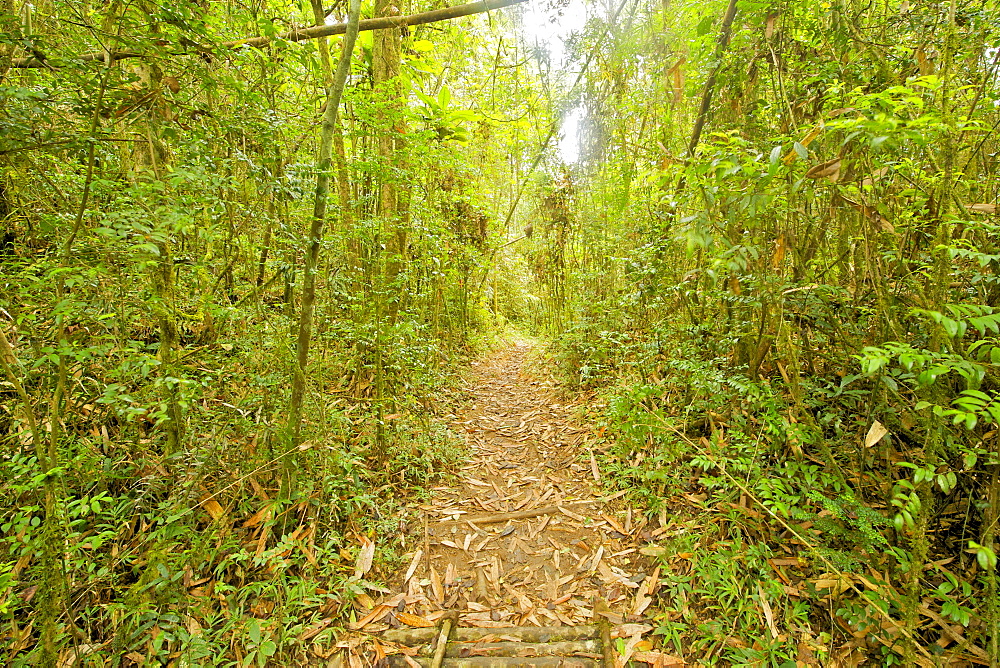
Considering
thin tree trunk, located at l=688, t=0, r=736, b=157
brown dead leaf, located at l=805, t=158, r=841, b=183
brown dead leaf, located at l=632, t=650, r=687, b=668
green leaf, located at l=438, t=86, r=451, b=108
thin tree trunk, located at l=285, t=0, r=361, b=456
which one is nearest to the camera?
brown dead leaf, located at l=805, t=158, r=841, b=183

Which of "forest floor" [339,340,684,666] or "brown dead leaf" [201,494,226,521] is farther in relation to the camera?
"brown dead leaf" [201,494,226,521]

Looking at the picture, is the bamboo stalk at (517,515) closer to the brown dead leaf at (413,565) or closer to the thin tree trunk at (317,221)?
the brown dead leaf at (413,565)

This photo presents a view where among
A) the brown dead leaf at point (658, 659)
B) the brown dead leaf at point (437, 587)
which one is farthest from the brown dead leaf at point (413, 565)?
the brown dead leaf at point (658, 659)

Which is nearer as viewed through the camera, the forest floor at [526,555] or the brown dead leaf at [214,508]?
the forest floor at [526,555]

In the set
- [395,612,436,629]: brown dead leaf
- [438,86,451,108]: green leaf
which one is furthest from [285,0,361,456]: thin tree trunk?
[395,612,436,629]: brown dead leaf

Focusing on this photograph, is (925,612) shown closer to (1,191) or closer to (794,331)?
(794,331)

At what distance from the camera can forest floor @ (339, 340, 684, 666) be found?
2.65 meters

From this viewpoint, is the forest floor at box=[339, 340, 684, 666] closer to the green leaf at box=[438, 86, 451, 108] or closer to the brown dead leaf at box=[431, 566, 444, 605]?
the brown dead leaf at box=[431, 566, 444, 605]

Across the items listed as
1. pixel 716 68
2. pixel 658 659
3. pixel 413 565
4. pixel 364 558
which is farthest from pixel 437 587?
pixel 716 68

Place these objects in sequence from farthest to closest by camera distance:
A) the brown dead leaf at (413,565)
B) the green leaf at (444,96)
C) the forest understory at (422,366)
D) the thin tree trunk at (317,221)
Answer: the green leaf at (444,96), the brown dead leaf at (413,565), the thin tree trunk at (317,221), the forest understory at (422,366)

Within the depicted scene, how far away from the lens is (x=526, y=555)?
321cm

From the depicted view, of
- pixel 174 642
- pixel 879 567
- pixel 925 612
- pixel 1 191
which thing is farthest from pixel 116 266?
pixel 925 612

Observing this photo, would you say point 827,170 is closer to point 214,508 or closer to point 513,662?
point 513,662

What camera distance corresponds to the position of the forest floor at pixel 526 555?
8.71ft
